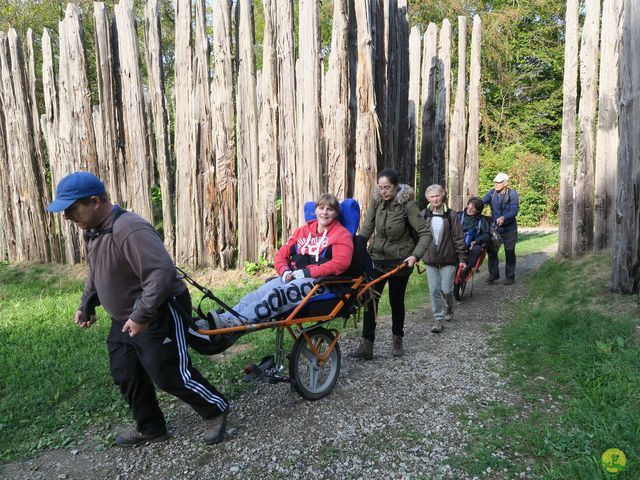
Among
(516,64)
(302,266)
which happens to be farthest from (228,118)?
(516,64)

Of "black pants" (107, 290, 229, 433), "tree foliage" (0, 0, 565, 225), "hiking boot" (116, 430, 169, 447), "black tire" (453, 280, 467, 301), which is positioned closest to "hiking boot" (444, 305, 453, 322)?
"black tire" (453, 280, 467, 301)

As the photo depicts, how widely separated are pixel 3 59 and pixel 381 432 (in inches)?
387

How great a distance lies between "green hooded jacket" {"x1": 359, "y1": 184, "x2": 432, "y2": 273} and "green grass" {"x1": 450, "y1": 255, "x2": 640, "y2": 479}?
56.6 inches

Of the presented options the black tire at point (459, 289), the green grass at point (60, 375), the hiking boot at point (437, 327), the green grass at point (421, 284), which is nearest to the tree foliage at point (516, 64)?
the green grass at point (421, 284)

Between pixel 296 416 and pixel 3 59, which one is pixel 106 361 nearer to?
pixel 296 416

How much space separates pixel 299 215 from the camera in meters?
7.70

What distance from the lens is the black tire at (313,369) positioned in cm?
372

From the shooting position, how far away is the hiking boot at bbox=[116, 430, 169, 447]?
10.9 feet

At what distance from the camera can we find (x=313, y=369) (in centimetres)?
394

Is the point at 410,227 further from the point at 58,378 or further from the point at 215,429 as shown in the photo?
the point at 58,378

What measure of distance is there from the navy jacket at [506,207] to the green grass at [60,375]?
2122 mm

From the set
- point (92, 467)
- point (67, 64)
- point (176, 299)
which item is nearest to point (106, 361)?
point (92, 467)

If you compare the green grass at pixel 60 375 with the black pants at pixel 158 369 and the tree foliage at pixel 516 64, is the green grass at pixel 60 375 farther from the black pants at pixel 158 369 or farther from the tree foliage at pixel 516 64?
the tree foliage at pixel 516 64

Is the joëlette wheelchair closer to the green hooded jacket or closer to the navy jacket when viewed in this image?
the green hooded jacket
